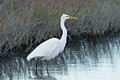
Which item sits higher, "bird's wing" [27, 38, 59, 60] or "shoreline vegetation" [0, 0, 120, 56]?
"shoreline vegetation" [0, 0, 120, 56]

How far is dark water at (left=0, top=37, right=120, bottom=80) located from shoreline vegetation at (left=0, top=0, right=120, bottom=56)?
60 cm

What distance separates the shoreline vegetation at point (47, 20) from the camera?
1246 cm

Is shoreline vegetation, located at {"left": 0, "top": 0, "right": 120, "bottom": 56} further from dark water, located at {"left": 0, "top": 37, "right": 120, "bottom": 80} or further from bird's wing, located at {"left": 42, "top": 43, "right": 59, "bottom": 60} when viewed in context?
bird's wing, located at {"left": 42, "top": 43, "right": 59, "bottom": 60}

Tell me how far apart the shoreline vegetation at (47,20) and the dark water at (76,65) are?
→ 1.97ft

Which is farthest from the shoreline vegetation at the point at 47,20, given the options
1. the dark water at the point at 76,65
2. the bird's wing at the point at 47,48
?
the bird's wing at the point at 47,48

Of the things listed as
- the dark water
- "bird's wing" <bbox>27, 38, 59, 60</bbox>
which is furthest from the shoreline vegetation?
"bird's wing" <bbox>27, 38, 59, 60</bbox>

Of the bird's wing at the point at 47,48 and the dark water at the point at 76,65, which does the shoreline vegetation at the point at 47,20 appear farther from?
the bird's wing at the point at 47,48

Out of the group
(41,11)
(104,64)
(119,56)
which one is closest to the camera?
(104,64)

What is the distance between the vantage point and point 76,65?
1178 cm

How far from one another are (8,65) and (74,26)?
373 centimetres

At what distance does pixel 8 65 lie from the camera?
12.0 m

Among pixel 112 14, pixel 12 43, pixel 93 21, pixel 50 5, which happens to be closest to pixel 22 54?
pixel 12 43

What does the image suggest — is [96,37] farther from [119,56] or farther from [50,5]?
[119,56]

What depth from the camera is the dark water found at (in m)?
10.4
